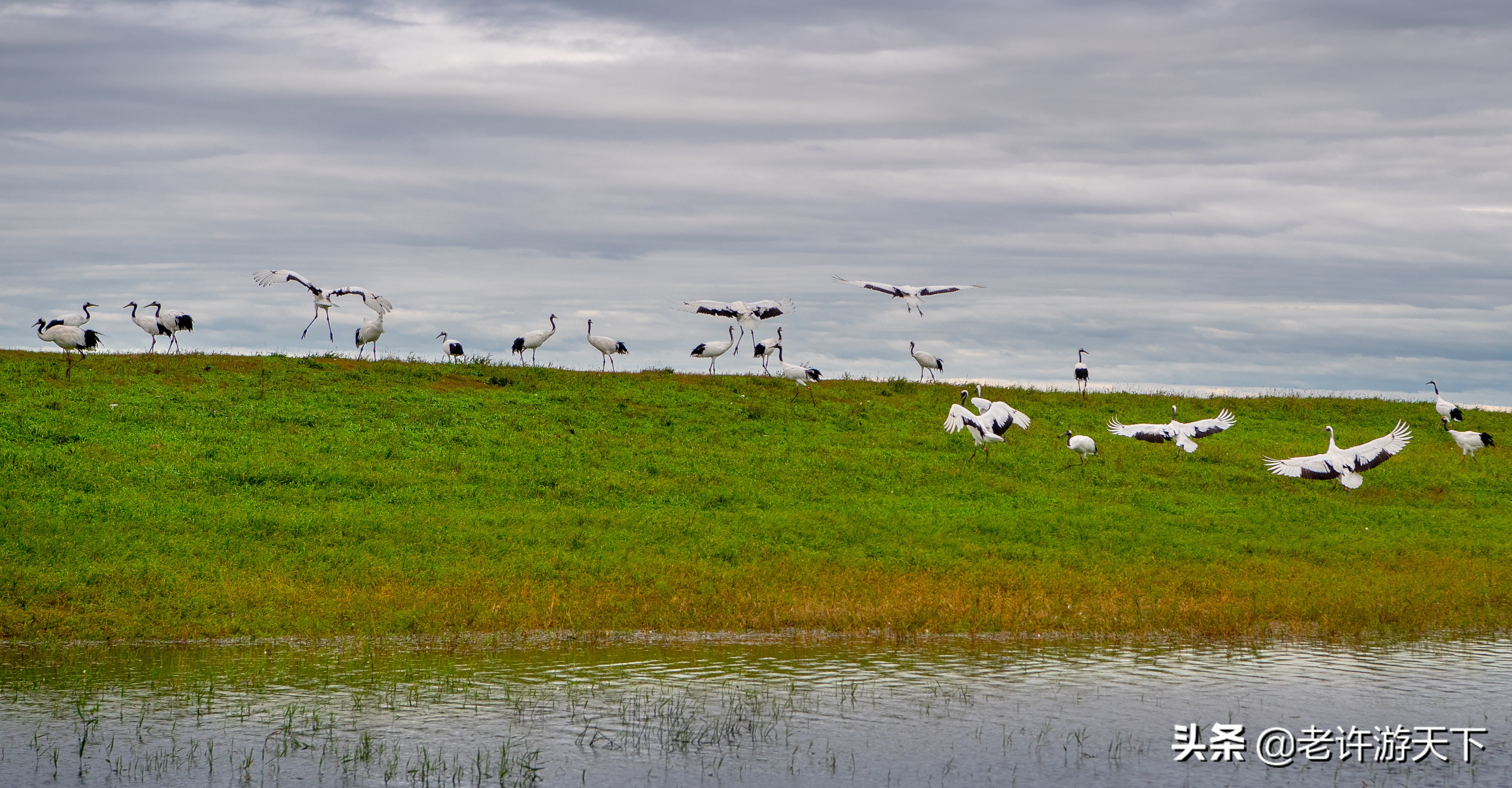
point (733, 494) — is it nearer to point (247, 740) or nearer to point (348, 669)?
point (348, 669)

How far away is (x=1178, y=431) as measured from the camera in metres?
33.1

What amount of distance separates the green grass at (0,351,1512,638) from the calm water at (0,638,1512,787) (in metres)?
1.54

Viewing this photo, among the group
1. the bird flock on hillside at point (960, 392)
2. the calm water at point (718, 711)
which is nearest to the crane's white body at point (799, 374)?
the bird flock on hillside at point (960, 392)

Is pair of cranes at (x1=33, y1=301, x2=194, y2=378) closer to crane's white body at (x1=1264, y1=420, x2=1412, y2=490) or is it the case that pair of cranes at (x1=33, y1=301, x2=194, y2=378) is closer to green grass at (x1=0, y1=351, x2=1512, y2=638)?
green grass at (x1=0, y1=351, x2=1512, y2=638)

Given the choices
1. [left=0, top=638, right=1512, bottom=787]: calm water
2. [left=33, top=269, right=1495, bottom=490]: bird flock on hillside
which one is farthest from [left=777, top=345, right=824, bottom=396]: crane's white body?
[left=0, top=638, right=1512, bottom=787]: calm water

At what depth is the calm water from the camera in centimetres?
1168

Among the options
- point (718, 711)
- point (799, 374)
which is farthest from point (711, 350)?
point (718, 711)

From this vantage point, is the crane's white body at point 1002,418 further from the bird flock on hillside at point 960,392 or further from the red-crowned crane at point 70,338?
the red-crowned crane at point 70,338

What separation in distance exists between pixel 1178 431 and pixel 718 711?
73.9 ft

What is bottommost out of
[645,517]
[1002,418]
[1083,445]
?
[645,517]

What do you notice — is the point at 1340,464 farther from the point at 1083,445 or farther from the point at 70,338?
the point at 70,338

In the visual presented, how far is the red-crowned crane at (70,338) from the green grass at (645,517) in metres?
0.54

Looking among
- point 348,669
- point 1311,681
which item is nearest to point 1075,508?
point 1311,681

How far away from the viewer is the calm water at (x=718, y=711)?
1168 cm
